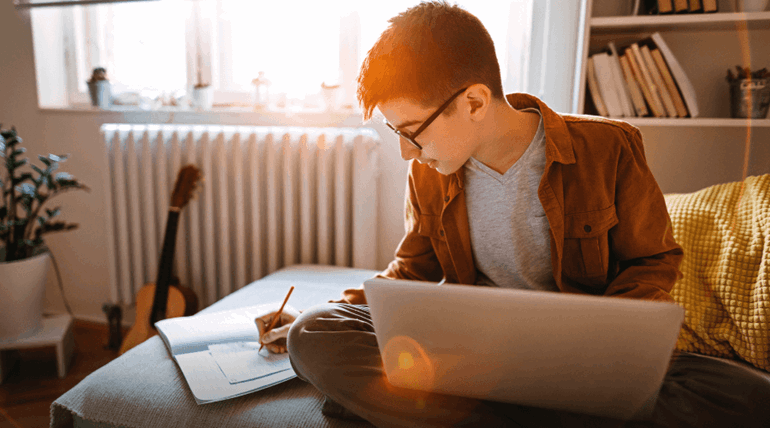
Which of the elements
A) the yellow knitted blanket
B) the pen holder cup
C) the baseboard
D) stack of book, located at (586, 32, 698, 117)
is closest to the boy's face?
the yellow knitted blanket

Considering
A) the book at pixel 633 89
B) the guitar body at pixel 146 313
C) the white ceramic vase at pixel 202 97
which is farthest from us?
the white ceramic vase at pixel 202 97

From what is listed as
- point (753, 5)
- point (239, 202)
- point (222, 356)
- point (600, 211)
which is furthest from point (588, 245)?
point (239, 202)

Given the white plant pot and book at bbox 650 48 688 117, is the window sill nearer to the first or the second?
the white plant pot

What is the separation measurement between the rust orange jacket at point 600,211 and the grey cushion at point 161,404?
0.23m

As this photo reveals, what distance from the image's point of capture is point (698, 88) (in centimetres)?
150

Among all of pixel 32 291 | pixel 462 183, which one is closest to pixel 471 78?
pixel 462 183

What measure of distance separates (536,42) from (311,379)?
136 cm

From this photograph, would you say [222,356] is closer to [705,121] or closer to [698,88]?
[705,121]

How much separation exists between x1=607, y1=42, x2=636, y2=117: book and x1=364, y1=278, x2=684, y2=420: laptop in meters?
0.97

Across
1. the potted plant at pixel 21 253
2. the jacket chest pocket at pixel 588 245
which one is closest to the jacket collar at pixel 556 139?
the jacket chest pocket at pixel 588 245

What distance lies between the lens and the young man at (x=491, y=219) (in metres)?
0.71

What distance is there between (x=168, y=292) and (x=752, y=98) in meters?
1.94

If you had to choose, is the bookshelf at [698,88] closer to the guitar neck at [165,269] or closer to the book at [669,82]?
the book at [669,82]

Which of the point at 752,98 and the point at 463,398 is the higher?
the point at 752,98
